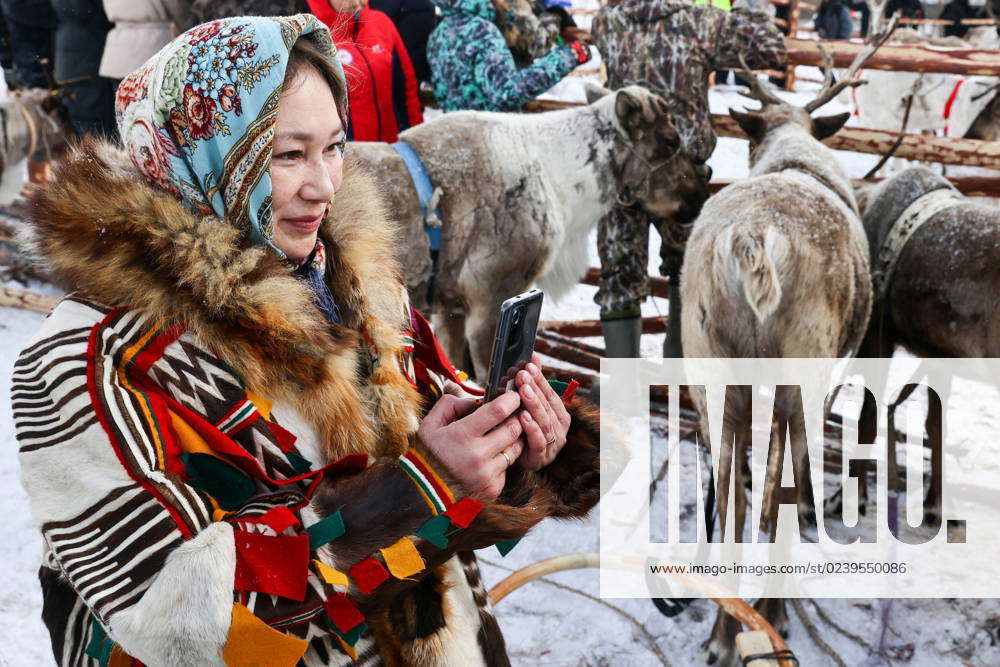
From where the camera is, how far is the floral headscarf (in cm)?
121

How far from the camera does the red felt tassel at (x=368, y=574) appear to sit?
1146 mm

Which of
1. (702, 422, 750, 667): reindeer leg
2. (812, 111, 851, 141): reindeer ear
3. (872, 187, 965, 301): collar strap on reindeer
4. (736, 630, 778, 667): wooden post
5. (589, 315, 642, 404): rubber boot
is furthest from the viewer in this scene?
(589, 315, 642, 404): rubber boot

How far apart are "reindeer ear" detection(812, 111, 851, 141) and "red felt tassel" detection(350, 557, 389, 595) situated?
11.8 feet

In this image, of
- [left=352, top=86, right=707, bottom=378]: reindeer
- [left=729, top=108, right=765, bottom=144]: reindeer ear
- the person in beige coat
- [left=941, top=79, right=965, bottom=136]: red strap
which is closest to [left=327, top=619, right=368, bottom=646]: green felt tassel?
[left=352, top=86, right=707, bottom=378]: reindeer

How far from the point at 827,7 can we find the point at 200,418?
1297 cm

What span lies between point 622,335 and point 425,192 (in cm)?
145

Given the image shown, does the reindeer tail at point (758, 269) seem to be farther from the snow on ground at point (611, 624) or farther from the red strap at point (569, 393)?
the red strap at point (569, 393)

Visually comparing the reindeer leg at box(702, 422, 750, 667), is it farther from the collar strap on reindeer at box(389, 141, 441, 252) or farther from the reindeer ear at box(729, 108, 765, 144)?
the reindeer ear at box(729, 108, 765, 144)

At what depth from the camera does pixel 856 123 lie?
428 inches

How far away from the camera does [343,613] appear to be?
114 centimetres

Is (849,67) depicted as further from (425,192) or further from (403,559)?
(403,559)

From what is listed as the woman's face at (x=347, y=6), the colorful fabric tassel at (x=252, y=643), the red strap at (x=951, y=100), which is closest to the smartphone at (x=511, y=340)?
the colorful fabric tassel at (x=252, y=643)

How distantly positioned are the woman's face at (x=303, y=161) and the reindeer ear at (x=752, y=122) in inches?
123

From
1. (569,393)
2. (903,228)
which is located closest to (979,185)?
(903,228)
